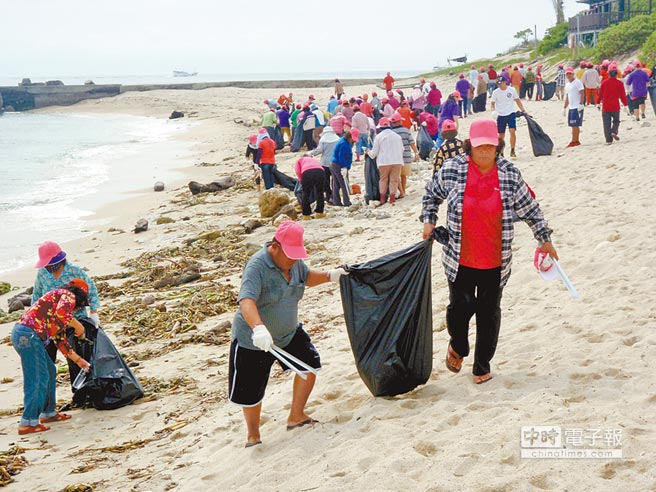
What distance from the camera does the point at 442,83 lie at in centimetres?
4344

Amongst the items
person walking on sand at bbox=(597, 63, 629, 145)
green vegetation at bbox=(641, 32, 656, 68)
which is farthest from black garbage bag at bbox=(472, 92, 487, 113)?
person walking on sand at bbox=(597, 63, 629, 145)

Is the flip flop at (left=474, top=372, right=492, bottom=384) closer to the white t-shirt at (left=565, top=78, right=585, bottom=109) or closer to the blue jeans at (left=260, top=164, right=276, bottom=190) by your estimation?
the white t-shirt at (left=565, top=78, right=585, bottom=109)

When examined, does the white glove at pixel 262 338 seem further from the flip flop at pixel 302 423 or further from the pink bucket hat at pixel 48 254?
the pink bucket hat at pixel 48 254

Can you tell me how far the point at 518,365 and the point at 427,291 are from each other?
0.90 m

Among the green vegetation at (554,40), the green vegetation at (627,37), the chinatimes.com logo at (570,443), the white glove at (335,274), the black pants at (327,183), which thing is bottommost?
the chinatimes.com logo at (570,443)

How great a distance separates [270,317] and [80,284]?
2.46 m

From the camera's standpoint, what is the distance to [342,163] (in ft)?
41.3

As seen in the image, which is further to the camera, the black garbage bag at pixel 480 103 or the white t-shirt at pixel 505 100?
the black garbage bag at pixel 480 103

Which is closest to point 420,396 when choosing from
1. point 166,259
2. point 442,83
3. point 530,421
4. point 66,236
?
point 530,421

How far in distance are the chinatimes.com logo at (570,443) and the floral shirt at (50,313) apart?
3.80 meters

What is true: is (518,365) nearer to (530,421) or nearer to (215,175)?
(530,421)

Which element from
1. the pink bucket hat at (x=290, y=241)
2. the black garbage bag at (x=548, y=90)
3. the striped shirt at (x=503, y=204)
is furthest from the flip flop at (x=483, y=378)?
the black garbage bag at (x=548, y=90)

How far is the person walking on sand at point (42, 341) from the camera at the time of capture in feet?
19.1

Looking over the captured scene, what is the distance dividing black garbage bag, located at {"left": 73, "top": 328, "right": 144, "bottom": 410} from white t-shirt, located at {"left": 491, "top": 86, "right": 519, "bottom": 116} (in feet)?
30.2
